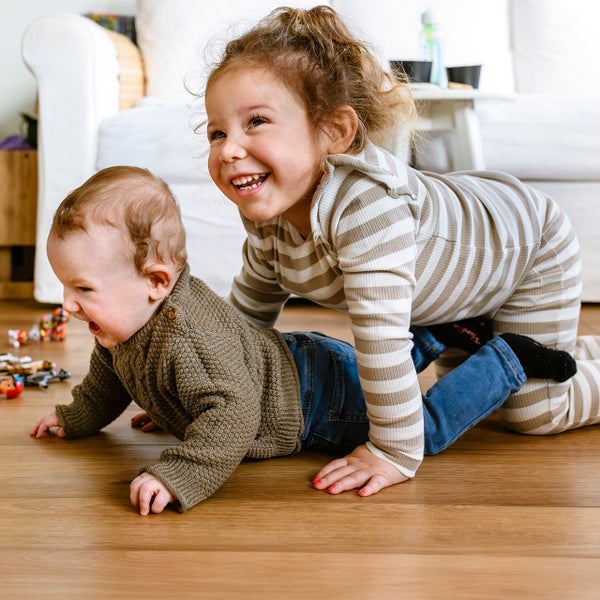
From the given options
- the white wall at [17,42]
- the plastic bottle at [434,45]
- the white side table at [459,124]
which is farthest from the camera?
the white wall at [17,42]

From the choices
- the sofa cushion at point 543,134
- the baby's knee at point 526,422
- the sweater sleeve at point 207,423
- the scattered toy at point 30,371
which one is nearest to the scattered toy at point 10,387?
the scattered toy at point 30,371

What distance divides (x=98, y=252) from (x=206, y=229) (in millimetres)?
1220

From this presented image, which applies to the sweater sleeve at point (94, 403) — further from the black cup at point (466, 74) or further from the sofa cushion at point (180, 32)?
the sofa cushion at point (180, 32)

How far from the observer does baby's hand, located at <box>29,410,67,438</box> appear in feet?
3.74

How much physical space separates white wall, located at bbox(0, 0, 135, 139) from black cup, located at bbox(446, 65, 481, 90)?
149 cm

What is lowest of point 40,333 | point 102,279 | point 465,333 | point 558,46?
point 40,333

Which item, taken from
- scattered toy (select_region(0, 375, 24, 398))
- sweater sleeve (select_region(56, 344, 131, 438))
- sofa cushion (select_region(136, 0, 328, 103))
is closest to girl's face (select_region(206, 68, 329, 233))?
sweater sleeve (select_region(56, 344, 131, 438))

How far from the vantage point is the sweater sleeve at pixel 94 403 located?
110 cm

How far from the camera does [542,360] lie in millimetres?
1113

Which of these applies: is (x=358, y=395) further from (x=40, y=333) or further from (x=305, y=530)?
(x=40, y=333)

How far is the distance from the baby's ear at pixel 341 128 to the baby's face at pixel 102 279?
28 centimetres

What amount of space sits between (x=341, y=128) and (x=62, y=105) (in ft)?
4.17

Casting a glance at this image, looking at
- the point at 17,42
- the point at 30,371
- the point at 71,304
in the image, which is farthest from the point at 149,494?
the point at 17,42

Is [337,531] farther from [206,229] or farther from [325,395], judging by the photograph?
[206,229]
